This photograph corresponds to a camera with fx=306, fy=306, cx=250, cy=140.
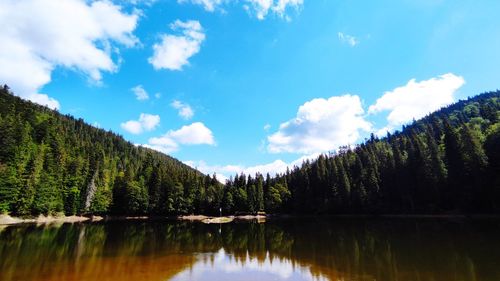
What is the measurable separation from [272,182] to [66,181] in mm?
72529

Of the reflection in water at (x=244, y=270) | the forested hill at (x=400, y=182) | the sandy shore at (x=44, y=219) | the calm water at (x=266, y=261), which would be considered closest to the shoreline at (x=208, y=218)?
the sandy shore at (x=44, y=219)

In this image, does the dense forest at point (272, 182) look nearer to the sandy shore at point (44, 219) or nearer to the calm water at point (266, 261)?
the sandy shore at point (44, 219)

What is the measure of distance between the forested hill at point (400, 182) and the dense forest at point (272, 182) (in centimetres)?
25

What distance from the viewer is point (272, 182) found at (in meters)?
124

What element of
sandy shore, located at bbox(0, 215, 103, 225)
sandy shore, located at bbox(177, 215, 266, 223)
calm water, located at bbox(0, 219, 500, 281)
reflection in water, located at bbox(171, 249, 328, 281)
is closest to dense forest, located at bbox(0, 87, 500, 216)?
sandy shore, located at bbox(0, 215, 103, 225)

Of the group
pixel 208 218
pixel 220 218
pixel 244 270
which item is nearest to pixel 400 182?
pixel 220 218

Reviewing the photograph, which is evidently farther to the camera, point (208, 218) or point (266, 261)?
point (208, 218)

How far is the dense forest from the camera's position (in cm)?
7219

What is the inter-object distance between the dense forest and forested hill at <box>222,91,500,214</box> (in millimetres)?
249

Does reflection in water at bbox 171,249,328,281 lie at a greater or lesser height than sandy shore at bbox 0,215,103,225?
lesser

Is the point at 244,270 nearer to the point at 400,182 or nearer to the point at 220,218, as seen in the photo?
the point at 220,218

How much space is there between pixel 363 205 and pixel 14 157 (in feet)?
330

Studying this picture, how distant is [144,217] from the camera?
11094cm

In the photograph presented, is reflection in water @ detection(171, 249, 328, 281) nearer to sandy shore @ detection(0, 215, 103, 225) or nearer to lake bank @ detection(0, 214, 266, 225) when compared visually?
lake bank @ detection(0, 214, 266, 225)
